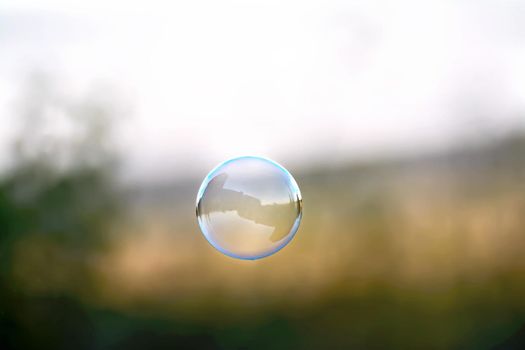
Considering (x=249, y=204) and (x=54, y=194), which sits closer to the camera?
(x=249, y=204)

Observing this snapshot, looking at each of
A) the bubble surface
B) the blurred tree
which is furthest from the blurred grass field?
the bubble surface

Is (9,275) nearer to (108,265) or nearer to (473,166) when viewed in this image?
(108,265)

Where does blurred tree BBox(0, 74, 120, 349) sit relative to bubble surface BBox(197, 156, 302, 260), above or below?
above

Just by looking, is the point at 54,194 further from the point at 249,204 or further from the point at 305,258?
the point at 249,204

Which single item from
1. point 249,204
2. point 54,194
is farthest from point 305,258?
point 249,204

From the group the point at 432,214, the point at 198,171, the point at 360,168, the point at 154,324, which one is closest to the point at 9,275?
the point at 154,324

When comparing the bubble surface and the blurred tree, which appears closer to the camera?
the bubble surface

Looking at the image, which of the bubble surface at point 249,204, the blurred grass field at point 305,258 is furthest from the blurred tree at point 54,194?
the bubble surface at point 249,204

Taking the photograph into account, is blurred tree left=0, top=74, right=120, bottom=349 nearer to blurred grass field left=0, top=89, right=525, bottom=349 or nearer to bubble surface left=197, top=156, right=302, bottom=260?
blurred grass field left=0, top=89, right=525, bottom=349
